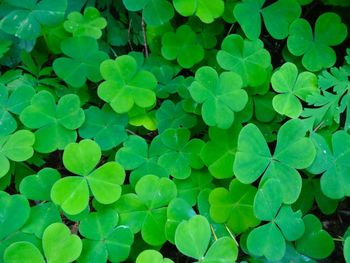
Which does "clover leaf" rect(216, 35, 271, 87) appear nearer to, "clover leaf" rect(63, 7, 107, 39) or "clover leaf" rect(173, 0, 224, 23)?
"clover leaf" rect(173, 0, 224, 23)

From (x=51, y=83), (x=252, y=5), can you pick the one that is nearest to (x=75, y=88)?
(x=51, y=83)

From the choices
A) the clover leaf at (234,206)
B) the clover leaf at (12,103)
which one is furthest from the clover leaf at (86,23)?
the clover leaf at (234,206)

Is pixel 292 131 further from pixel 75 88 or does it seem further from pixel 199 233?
pixel 75 88

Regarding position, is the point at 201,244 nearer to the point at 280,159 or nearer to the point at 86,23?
A: the point at 280,159

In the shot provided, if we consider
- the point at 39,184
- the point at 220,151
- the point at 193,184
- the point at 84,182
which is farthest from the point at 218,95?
the point at 39,184

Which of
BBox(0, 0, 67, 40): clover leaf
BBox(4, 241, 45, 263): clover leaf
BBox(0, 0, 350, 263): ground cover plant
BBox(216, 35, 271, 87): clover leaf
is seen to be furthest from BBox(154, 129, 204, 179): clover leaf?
BBox(0, 0, 67, 40): clover leaf

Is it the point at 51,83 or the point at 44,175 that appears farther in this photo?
the point at 51,83
